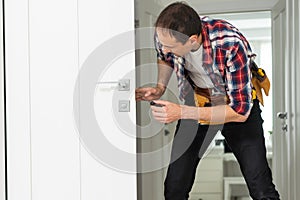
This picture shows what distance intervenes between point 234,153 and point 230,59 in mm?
407

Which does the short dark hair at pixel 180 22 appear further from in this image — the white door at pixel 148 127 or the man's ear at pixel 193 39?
the white door at pixel 148 127

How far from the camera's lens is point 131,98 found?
2.22 m

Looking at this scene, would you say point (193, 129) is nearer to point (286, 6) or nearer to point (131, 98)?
point (131, 98)

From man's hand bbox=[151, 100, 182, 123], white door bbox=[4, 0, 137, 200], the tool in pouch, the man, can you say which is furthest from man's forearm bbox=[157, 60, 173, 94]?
the tool in pouch

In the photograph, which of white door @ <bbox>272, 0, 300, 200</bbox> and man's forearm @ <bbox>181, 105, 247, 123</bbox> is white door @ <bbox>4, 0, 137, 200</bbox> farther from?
white door @ <bbox>272, 0, 300, 200</bbox>

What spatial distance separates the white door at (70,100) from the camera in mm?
2236

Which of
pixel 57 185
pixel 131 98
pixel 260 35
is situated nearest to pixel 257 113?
pixel 131 98

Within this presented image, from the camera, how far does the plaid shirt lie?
2.04 m

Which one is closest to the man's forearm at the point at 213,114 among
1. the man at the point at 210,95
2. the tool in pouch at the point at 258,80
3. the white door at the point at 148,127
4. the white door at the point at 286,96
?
the man at the point at 210,95

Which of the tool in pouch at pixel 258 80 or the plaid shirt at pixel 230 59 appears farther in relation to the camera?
the tool in pouch at pixel 258 80

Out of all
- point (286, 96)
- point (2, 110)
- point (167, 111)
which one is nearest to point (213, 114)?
point (167, 111)

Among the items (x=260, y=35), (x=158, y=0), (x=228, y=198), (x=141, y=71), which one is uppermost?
(x=158, y=0)

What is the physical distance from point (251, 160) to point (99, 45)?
2.70ft

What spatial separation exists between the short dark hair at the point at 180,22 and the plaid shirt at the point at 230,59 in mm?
112
